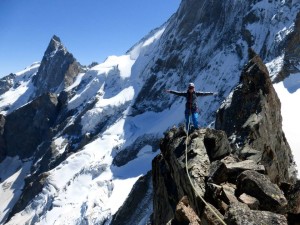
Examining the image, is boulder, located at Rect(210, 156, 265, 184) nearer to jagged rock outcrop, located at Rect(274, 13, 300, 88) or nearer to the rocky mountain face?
the rocky mountain face

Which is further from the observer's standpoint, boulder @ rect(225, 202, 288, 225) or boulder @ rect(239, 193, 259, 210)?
boulder @ rect(239, 193, 259, 210)

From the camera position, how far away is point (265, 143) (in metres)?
27.4

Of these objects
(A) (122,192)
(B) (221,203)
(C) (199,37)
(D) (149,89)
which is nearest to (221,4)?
(C) (199,37)

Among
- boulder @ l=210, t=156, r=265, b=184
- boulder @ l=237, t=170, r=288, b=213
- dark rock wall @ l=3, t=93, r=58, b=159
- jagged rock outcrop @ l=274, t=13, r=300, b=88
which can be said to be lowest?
boulder @ l=237, t=170, r=288, b=213

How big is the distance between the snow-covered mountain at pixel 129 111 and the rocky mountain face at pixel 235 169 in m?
11.4

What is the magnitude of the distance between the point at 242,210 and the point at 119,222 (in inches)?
2394

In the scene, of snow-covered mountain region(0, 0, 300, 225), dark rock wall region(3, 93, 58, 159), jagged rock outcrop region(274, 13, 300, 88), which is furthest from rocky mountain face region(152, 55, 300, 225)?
dark rock wall region(3, 93, 58, 159)

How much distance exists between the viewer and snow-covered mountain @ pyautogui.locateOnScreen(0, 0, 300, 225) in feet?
292

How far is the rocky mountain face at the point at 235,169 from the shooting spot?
525 inches

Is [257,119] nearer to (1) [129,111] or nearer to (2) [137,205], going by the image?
(2) [137,205]

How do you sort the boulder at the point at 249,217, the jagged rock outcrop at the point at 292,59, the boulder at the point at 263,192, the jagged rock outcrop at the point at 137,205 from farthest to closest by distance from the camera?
the jagged rock outcrop at the point at 137,205
the jagged rock outcrop at the point at 292,59
the boulder at the point at 263,192
the boulder at the point at 249,217

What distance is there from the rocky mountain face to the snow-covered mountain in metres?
11.4

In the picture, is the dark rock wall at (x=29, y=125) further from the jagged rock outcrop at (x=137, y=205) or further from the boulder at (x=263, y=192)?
the boulder at (x=263, y=192)

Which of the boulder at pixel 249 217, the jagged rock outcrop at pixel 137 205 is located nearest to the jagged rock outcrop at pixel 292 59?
the jagged rock outcrop at pixel 137 205
